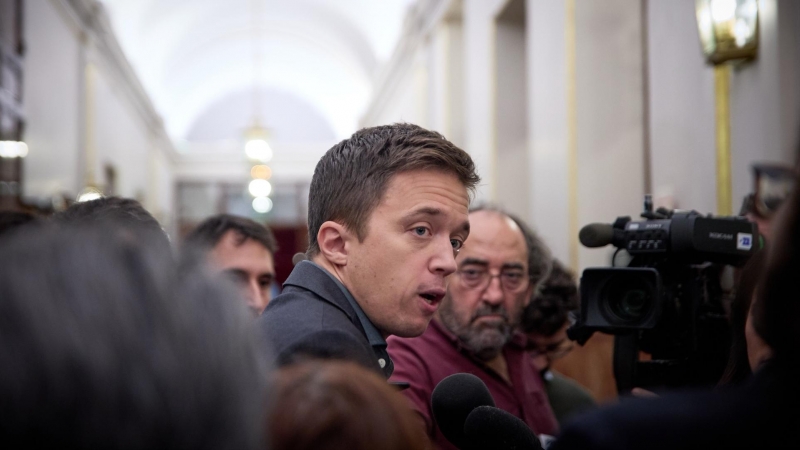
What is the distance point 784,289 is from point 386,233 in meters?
1.14

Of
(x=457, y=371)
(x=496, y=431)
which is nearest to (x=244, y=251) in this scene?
(x=457, y=371)

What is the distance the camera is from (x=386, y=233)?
2.04 m

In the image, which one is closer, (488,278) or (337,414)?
(337,414)

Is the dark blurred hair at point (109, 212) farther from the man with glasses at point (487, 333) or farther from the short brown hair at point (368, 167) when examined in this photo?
the man with glasses at point (487, 333)

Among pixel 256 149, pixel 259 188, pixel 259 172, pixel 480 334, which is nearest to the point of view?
pixel 480 334

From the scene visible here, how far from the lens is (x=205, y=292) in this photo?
0.98 m

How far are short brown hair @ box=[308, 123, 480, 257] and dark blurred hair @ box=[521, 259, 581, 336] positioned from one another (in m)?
1.86

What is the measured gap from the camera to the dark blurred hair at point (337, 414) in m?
1.00

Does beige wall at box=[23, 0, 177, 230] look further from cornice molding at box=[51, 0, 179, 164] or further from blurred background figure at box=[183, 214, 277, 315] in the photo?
blurred background figure at box=[183, 214, 277, 315]

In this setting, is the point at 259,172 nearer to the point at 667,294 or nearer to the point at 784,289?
the point at 667,294

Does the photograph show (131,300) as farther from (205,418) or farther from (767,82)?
(767,82)

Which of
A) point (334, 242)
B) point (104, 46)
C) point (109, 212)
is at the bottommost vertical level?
point (334, 242)

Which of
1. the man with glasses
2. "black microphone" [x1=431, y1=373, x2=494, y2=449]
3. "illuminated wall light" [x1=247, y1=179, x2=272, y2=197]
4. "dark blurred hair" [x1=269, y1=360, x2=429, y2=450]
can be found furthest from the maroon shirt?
"illuminated wall light" [x1=247, y1=179, x2=272, y2=197]

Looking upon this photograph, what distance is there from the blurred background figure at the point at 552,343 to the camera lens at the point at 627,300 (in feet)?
4.05
